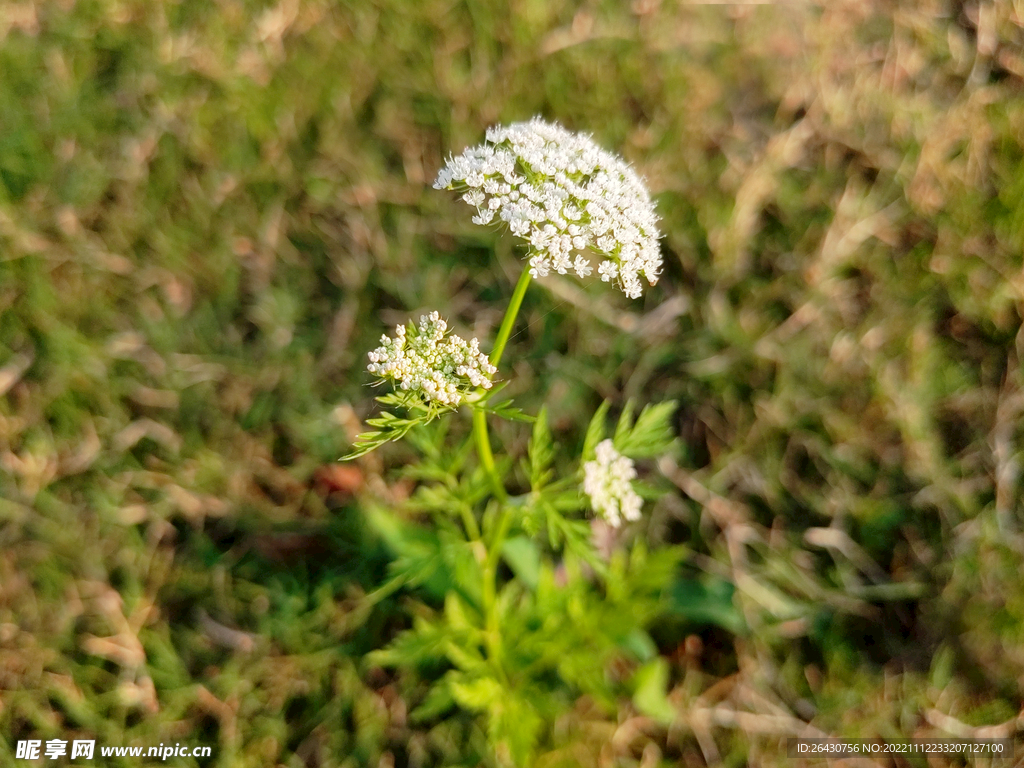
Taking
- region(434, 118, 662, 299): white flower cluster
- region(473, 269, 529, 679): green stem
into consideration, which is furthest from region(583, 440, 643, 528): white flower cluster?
region(434, 118, 662, 299): white flower cluster

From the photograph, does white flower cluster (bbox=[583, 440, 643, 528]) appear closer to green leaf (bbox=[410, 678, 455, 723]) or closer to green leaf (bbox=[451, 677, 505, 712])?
Result: green leaf (bbox=[451, 677, 505, 712])

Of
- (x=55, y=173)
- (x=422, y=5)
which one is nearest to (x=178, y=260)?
(x=55, y=173)

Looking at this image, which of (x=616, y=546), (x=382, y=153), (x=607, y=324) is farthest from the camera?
(x=382, y=153)

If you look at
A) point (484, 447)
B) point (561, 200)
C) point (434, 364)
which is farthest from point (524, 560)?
point (561, 200)

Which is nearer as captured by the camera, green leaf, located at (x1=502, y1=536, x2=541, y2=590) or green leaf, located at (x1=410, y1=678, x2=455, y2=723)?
green leaf, located at (x1=410, y1=678, x2=455, y2=723)

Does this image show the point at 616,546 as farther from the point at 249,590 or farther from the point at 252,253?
the point at 252,253

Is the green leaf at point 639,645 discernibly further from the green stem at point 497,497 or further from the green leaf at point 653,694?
the green stem at point 497,497

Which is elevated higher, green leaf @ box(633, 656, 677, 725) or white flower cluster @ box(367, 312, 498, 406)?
white flower cluster @ box(367, 312, 498, 406)

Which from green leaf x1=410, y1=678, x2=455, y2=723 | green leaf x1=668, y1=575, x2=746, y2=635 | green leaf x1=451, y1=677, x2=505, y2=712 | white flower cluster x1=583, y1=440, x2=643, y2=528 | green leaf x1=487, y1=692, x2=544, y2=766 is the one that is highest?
white flower cluster x1=583, y1=440, x2=643, y2=528
